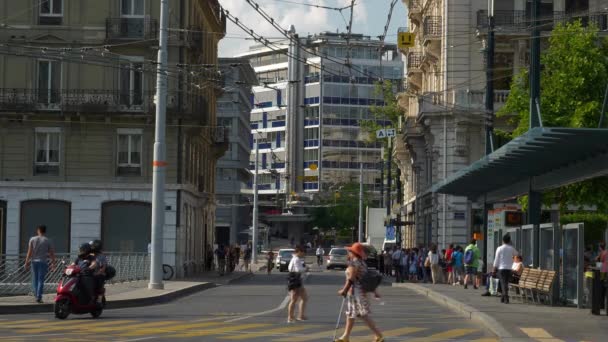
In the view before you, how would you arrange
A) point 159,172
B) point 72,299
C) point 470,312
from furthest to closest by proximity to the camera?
point 159,172
point 470,312
point 72,299

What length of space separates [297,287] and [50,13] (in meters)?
33.9

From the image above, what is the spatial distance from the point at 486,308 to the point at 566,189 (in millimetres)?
19135

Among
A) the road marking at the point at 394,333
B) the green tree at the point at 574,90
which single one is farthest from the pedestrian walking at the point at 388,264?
the road marking at the point at 394,333

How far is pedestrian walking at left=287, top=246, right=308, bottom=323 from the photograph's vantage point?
26.6 meters

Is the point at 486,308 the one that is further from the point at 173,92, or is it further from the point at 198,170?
the point at 198,170

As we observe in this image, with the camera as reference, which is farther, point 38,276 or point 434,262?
point 434,262

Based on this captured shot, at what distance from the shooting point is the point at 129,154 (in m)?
58.8

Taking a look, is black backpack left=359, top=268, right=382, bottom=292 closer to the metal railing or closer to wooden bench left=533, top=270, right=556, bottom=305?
wooden bench left=533, top=270, right=556, bottom=305

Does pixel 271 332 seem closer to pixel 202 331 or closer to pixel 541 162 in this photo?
pixel 202 331

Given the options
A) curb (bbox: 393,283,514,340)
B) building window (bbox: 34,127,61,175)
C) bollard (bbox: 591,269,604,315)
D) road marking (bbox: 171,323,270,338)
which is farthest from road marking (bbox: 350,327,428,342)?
building window (bbox: 34,127,61,175)

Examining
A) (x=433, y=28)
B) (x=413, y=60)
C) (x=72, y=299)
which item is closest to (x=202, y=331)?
(x=72, y=299)

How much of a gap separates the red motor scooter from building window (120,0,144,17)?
33.0 metres

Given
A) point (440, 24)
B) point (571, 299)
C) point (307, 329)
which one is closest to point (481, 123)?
point (440, 24)

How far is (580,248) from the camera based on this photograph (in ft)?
97.8
